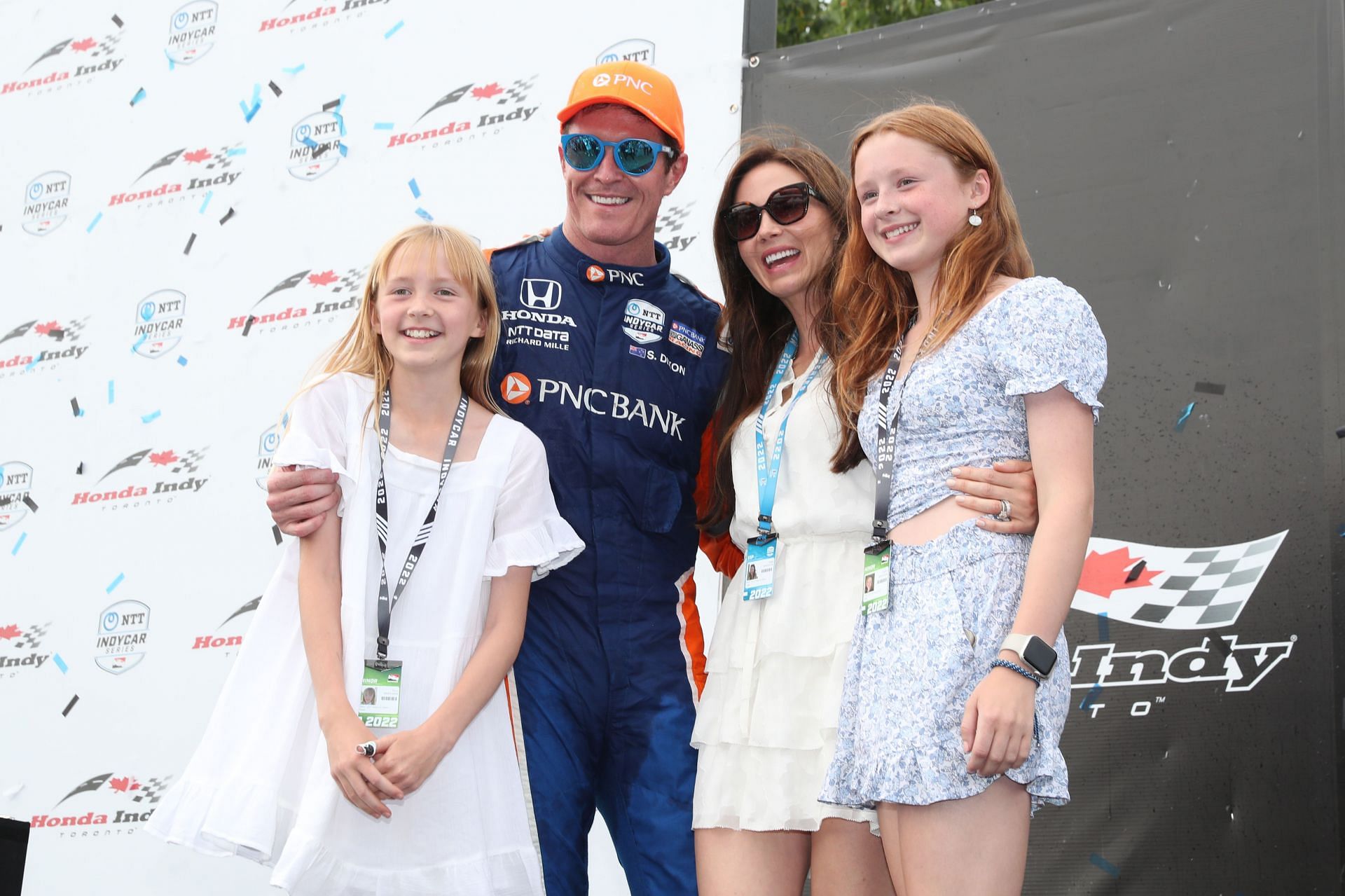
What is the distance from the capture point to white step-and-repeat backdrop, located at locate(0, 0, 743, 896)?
13.0 feet

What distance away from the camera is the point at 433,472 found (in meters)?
2.08

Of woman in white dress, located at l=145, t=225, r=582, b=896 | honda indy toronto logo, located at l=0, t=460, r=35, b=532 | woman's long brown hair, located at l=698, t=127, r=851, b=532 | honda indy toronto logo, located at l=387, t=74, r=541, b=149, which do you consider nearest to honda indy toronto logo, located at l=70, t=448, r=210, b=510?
honda indy toronto logo, located at l=0, t=460, r=35, b=532

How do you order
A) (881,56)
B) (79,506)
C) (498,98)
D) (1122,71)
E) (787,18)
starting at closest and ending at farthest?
(1122,71)
(881,56)
(498,98)
(79,506)
(787,18)

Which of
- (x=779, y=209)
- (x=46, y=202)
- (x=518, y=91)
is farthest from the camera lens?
(x=46, y=202)

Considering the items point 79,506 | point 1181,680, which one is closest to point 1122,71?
point 1181,680

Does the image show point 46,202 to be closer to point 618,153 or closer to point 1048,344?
point 618,153

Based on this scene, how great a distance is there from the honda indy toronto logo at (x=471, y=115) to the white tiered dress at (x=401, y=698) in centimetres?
200

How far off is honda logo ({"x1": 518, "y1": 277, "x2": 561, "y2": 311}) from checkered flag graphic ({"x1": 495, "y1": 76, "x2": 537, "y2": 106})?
169cm

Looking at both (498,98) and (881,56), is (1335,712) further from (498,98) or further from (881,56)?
(498,98)

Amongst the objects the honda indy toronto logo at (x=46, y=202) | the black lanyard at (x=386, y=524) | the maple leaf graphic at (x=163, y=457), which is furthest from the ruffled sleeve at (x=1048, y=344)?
the honda indy toronto logo at (x=46, y=202)

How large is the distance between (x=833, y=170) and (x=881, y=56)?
1223 mm

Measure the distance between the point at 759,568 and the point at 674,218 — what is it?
1795mm

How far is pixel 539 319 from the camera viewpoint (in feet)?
7.86

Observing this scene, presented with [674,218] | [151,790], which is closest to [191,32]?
[674,218]
